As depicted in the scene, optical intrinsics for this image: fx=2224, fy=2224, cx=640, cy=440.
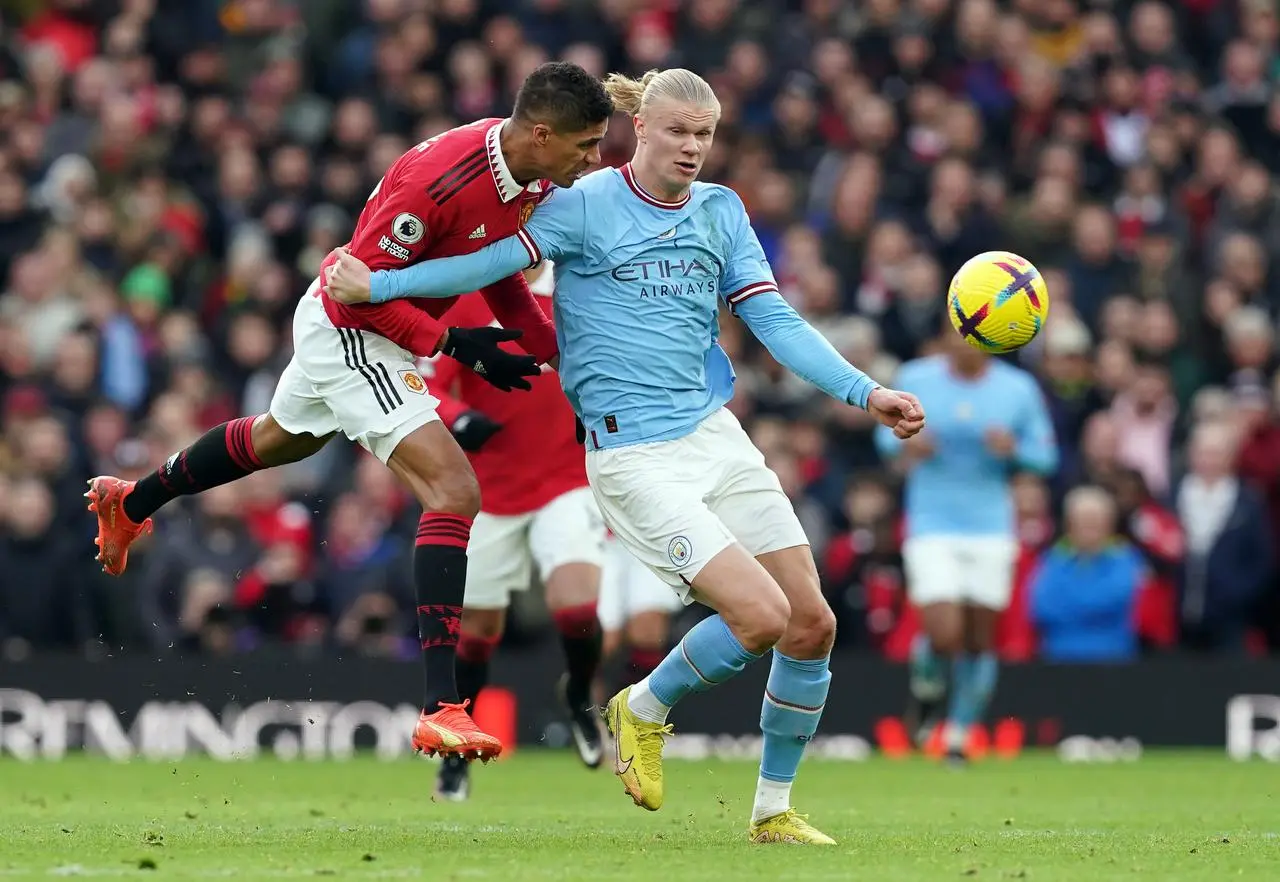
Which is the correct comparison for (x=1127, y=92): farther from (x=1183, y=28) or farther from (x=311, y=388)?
(x=311, y=388)

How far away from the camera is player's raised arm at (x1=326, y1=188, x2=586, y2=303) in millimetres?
8383

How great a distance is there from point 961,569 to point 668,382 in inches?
247

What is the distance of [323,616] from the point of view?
15.6 meters

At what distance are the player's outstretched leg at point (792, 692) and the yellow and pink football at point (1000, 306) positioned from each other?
1340 mm

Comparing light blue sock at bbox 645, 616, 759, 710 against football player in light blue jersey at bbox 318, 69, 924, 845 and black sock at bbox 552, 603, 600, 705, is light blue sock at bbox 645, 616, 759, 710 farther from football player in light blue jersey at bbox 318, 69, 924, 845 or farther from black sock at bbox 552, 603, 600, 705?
black sock at bbox 552, 603, 600, 705

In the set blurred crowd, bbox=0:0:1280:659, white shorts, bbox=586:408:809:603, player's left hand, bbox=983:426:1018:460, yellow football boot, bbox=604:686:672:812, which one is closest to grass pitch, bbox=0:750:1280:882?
yellow football boot, bbox=604:686:672:812

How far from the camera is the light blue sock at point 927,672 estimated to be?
14375mm

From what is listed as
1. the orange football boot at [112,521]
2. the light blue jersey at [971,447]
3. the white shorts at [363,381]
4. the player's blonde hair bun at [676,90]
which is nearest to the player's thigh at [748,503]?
the white shorts at [363,381]

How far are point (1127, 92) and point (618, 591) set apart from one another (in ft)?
23.2

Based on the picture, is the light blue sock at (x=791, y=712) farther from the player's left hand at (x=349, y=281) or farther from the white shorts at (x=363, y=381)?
the player's left hand at (x=349, y=281)

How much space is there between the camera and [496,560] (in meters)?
11.6

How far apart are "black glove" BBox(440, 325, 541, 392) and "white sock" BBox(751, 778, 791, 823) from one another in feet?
5.92

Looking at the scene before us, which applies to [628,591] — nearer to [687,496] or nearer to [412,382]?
[412,382]

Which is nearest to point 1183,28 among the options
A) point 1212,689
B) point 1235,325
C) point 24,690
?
point 1235,325
